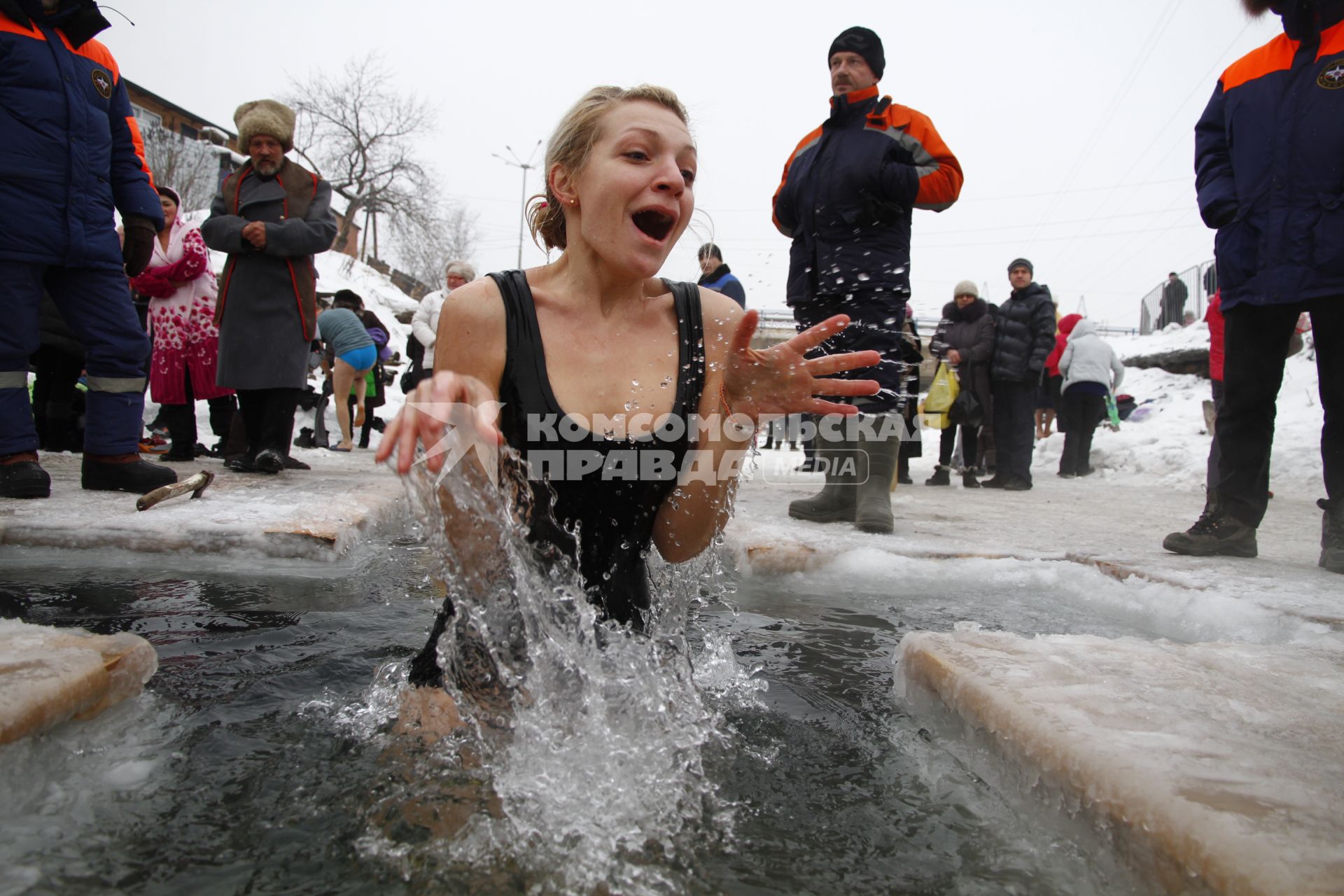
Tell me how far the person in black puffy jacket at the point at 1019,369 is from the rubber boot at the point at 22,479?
21.4 ft

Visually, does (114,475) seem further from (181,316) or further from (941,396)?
(941,396)

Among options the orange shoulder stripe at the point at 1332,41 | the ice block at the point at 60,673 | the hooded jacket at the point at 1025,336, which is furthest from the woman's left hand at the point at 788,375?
the hooded jacket at the point at 1025,336

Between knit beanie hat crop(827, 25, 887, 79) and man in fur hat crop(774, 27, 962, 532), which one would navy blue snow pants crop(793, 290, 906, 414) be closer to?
man in fur hat crop(774, 27, 962, 532)

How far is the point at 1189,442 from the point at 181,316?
941 cm

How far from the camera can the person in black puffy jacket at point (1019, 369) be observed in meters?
7.31

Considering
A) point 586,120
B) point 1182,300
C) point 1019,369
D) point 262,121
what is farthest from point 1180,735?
point 1182,300

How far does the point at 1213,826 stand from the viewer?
1049 millimetres

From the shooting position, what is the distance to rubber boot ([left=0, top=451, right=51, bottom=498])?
3377 millimetres

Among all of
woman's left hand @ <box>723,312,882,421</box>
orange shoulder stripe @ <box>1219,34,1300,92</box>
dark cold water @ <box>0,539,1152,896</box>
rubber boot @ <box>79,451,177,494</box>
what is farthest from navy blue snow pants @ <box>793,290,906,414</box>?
rubber boot @ <box>79,451,177,494</box>

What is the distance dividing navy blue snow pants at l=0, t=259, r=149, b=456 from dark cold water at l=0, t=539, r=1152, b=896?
1.80m

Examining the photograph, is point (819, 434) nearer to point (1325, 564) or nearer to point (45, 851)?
point (1325, 564)

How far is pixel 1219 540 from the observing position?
3.38m

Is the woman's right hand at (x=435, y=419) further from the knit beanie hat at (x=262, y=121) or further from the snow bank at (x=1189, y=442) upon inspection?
the snow bank at (x=1189, y=442)

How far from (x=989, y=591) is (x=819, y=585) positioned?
1.89 ft
